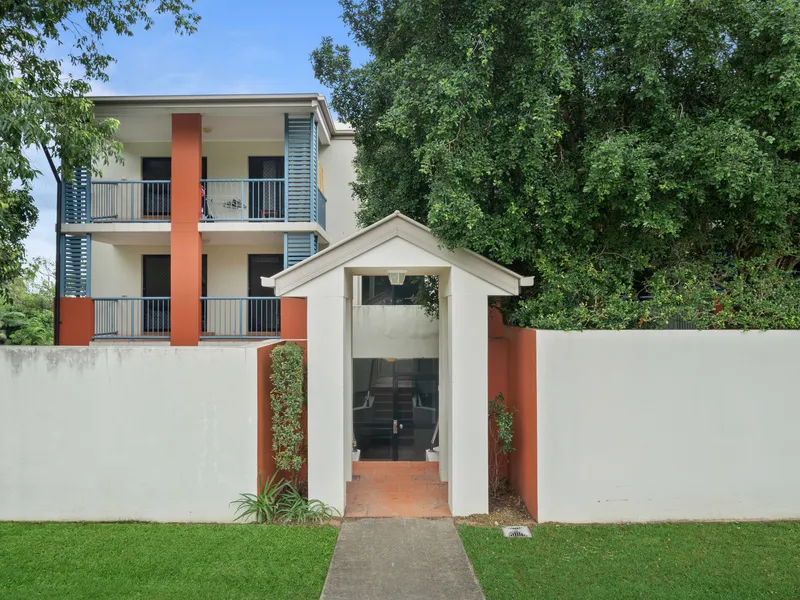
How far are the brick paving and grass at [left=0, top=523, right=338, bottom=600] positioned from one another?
1.07 meters

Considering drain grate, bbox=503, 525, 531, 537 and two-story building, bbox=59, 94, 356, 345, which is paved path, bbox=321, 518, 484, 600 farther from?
two-story building, bbox=59, 94, 356, 345

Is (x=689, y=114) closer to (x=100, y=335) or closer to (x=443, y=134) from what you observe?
(x=443, y=134)

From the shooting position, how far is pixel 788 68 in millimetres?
5801

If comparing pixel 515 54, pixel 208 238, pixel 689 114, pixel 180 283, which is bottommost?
pixel 180 283

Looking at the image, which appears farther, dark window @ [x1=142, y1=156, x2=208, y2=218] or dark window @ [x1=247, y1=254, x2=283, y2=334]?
dark window @ [x1=142, y1=156, x2=208, y2=218]

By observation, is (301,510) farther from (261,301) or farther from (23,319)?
(23,319)

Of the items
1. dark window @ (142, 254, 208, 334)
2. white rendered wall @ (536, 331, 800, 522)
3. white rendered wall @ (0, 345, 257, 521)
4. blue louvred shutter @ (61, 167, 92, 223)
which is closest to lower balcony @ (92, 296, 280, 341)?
dark window @ (142, 254, 208, 334)

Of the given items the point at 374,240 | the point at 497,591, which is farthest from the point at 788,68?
the point at 497,591

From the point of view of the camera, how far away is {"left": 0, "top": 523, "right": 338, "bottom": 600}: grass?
5059 millimetres

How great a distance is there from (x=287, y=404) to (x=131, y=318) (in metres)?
7.07

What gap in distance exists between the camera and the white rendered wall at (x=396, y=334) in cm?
1035

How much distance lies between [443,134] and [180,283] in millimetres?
7430

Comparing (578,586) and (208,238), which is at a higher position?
(208,238)

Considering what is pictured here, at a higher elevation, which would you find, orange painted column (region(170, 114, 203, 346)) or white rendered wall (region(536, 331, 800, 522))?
orange painted column (region(170, 114, 203, 346))
